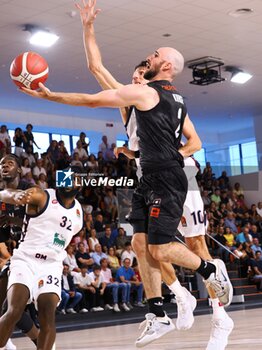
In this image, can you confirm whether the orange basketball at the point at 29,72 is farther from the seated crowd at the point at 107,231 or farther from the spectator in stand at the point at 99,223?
the spectator in stand at the point at 99,223

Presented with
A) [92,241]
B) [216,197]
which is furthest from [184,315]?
[216,197]

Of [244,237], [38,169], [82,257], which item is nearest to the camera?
[82,257]

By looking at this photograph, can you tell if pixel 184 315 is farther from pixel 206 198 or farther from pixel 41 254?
pixel 206 198

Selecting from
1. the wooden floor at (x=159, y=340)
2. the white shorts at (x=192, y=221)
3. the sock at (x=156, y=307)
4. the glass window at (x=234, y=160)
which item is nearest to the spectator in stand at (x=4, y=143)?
the wooden floor at (x=159, y=340)

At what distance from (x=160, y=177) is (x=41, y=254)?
4.23 feet

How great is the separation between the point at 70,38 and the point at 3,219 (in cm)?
1016

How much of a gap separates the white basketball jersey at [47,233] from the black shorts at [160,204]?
757 millimetres

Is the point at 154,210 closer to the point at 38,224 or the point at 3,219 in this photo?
the point at 38,224

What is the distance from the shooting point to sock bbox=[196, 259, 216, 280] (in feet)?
19.0

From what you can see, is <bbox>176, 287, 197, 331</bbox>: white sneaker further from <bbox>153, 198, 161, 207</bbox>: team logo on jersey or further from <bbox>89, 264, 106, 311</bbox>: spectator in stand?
<bbox>89, 264, 106, 311</bbox>: spectator in stand

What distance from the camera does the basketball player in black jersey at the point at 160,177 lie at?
18.3ft

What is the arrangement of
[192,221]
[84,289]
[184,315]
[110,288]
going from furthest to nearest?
[110,288], [84,289], [192,221], [184,315]

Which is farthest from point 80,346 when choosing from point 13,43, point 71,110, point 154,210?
point 71,110

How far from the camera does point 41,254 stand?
6.14 meters
